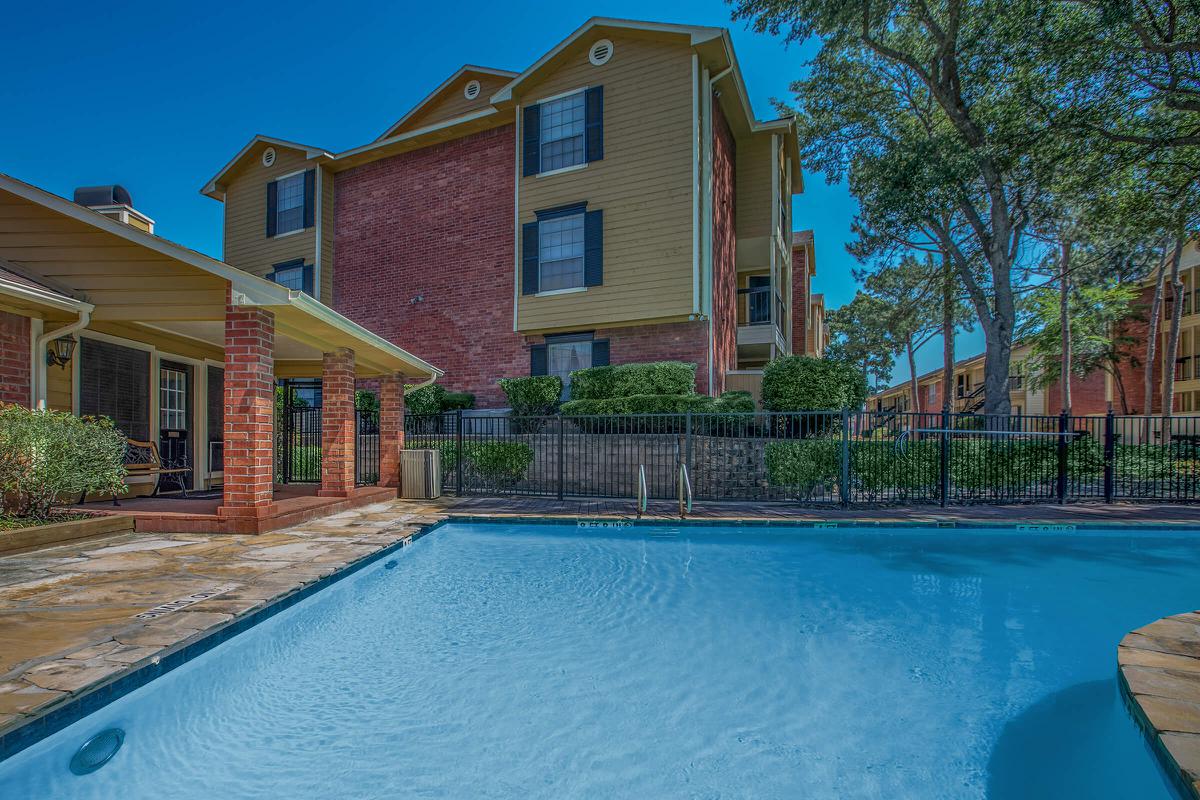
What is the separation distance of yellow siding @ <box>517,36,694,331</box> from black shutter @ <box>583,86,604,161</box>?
0.13m

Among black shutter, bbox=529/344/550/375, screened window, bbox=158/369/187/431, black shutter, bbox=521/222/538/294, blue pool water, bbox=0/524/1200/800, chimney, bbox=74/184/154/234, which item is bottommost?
blue pool water, bbox=0/524/1200/800

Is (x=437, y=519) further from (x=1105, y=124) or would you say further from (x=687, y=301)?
(x=1105, y=124)

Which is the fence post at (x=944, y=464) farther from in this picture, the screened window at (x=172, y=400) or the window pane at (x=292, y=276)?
the window pane at (x=292, y=276)

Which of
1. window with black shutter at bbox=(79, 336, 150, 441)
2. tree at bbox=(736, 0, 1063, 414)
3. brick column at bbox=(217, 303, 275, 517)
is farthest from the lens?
tree at bbox=(736, 0, 1063, 414)

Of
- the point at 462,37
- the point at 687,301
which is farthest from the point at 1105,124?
the point at 462,37

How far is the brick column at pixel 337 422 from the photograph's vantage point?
8.12 meters

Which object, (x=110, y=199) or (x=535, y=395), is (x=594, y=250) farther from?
(x=110, y=199)

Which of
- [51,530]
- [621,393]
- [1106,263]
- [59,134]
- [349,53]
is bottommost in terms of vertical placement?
[51,530]

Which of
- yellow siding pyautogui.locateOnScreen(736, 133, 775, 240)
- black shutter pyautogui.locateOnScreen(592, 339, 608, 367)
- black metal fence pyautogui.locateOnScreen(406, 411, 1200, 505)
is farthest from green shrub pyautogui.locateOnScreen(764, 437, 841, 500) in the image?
yellow siding pyautogui.locateOnScreen(736, 133, 775, 240)

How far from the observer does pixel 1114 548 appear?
7.39 metres

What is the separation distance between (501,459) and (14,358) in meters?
6.99

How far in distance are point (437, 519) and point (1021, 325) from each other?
88.7ft

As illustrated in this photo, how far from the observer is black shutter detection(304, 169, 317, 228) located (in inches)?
656

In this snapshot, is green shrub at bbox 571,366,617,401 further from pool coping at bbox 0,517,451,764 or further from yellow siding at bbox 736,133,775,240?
pool coping at bbox 0,517,451,764
